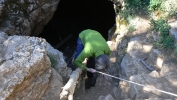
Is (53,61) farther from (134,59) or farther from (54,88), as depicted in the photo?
(134,59)

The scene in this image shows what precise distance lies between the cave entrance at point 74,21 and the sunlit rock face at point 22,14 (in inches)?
104

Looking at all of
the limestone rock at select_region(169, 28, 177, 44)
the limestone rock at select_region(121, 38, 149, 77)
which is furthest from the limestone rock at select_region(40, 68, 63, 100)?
the limestone rock at select_region(169, 28, 177, 44)

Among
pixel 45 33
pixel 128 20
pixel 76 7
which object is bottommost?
pixel 45 33

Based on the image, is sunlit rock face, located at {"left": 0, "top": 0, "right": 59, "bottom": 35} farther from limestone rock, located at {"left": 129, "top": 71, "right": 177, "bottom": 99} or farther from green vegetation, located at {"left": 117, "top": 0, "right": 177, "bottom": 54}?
limestone rock, located at {"left": 129, "top": 71, "right": 177, "bottom": 99}

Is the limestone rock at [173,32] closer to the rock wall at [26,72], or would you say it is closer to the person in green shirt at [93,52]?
the person in green shirt at [93,52]

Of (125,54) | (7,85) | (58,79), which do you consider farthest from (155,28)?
(7,85)

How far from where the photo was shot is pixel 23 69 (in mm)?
3926

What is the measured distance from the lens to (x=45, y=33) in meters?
10.9

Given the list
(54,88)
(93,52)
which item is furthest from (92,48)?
(54,88)

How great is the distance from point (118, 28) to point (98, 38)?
9.59ft

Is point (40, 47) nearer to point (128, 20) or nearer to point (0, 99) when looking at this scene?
point (0, 99)

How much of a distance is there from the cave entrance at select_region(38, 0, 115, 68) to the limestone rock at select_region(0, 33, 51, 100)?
5.32 metres

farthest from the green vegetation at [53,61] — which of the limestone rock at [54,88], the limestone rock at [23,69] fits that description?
the limestone rock at [23,69]

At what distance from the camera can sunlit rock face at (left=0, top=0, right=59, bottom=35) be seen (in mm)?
6531
